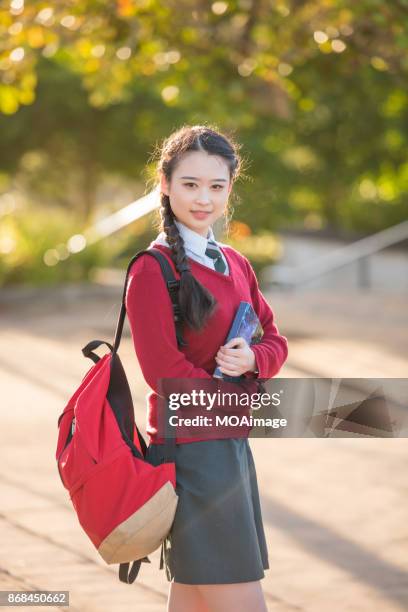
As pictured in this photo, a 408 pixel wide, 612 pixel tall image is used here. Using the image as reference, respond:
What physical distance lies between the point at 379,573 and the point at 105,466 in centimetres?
223

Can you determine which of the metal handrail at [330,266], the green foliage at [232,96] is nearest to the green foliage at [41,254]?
the green foliage at [232,96]

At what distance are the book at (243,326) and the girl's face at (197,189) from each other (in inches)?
10.3

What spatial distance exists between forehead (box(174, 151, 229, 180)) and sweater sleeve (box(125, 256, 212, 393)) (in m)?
0.32

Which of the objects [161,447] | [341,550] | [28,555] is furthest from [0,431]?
[161,447]

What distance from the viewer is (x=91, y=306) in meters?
14.0

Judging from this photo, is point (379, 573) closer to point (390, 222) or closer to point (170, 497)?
point (170, 497)

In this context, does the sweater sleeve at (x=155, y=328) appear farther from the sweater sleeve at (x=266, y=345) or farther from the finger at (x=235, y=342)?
the sweater sleeve at (x=266, y=345)

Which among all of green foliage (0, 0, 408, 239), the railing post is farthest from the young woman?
the railing post

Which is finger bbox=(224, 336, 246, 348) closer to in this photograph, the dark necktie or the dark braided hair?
the dark braided hair

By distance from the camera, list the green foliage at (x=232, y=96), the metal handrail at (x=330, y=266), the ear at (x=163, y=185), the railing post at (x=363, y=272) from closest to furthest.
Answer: the ear at (x=163, y=185)
the green foliage at (x=232, y=96)
the metal handrail at (x=330, y=266)
the railing post at (x=363, y=272)

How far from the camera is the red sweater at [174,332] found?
2.77 metres

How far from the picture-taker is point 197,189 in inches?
116

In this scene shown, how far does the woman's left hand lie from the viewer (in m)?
2.84

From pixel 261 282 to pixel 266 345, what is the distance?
14.6m
